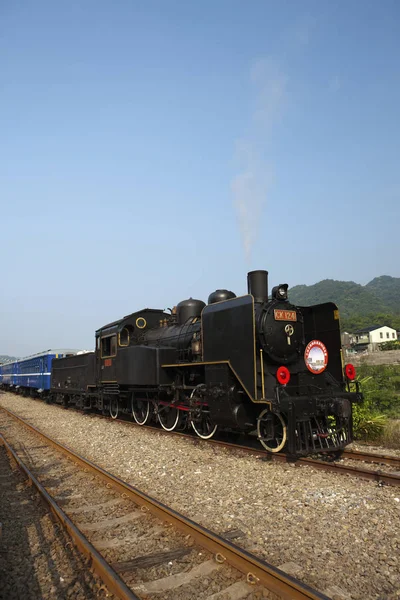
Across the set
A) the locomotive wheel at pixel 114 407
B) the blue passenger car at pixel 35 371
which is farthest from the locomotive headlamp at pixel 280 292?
the blue passenger car at pixel 35 371

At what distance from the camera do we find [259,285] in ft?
27.5

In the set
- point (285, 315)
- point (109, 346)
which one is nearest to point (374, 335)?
point (109, 346)

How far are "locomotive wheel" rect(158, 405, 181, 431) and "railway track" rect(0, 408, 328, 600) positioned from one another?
416 cm

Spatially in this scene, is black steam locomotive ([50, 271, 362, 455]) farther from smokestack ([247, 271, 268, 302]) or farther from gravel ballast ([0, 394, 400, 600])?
gravel ballast ([0, 394, 400, 600])

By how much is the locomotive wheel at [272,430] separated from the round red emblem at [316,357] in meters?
1.37

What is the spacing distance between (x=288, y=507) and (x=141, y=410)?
7.65 metres

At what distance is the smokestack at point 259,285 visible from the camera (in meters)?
8.34

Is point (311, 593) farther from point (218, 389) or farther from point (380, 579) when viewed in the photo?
point (218, 389)

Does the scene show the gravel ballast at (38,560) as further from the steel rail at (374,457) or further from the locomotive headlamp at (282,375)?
the steel rail at (374,457)

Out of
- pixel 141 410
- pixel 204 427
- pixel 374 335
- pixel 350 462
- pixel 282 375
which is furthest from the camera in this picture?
pixel 374 335

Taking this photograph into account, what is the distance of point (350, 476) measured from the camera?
6137 mm

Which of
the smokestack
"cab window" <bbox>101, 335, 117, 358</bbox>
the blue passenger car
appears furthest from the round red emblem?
the blue passenger car

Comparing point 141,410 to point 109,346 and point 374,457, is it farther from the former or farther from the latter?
point 374,457

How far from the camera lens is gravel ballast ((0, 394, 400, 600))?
11.5 feet
